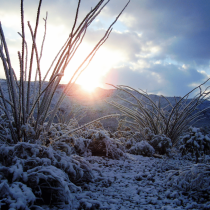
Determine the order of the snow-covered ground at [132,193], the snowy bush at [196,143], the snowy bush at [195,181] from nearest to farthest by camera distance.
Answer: the snow-covered ground at [132,193] < the snowy bush at [195,181] < the snowy bush at [196,143]

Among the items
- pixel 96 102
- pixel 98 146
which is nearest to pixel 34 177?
pixel 98 146

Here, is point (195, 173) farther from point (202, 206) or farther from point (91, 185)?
point (91, 185)

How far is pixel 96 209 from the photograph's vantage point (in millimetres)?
787

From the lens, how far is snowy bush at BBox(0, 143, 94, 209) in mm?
642

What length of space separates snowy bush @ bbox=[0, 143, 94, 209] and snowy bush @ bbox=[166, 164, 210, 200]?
0.66 m

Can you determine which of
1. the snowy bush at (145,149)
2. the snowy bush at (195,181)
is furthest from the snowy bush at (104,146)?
the snowy bush at (195,181)

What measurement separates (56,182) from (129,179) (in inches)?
24.2

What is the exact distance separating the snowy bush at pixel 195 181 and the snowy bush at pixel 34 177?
0.66 m

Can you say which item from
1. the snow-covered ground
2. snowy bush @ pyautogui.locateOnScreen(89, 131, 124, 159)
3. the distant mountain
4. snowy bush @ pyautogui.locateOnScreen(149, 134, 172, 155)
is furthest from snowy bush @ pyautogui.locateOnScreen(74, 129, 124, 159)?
the distant mountain

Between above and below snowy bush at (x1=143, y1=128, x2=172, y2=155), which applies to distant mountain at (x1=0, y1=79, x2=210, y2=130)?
above

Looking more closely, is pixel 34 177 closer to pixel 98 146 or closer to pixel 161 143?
pixel 98 146

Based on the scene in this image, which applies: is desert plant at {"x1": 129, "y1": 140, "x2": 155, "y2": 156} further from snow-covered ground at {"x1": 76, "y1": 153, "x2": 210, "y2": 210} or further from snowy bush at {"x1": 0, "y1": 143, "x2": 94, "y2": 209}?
snowy bush at {"x1": 0, "y1": 143, "x2": 94, "y2": 209}

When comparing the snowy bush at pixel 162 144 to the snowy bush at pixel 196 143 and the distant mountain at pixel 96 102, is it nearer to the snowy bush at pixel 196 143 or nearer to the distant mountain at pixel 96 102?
the snowy bush at pixel 196 143

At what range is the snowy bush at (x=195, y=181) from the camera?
100cm
